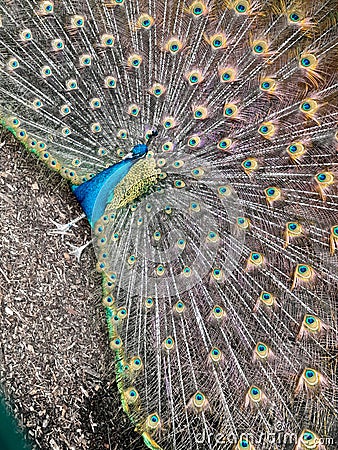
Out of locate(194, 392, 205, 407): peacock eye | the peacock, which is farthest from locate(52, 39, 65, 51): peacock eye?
locate(194, 392, 205, 407): peacock eye

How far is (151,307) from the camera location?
216 centimetres

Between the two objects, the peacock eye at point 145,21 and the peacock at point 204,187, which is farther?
the peacock eye at point 145,21

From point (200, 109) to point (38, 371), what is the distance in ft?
5.27

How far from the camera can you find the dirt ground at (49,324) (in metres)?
2.31

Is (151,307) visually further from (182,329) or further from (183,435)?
(183,435)

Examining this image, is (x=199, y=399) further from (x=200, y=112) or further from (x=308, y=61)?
(x=308, y=61)

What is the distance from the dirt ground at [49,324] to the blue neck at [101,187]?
0.29 metres

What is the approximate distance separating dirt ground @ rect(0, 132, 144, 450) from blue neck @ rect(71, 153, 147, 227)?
0.29 m

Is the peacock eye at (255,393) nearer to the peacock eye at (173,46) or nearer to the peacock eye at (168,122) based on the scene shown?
the peacock eye at (168,122)

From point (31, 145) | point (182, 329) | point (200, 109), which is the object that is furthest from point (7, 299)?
point (200, 109)

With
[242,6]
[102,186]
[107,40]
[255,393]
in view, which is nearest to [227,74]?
[242,6]

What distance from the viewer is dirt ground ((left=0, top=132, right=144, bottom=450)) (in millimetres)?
2314

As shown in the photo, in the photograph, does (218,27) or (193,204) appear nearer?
(218,27)

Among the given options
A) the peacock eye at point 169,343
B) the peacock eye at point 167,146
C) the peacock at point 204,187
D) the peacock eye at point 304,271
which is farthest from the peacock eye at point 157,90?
the peacock eye at point 169,343
